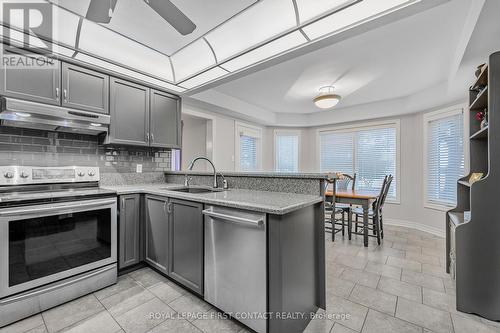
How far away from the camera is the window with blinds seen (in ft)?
16.1

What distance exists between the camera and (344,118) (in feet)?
17.3

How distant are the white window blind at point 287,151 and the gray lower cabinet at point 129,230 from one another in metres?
4.33

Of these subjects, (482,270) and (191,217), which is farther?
(191,217)

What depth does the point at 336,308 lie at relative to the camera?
1817 mm

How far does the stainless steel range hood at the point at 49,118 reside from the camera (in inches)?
74.5

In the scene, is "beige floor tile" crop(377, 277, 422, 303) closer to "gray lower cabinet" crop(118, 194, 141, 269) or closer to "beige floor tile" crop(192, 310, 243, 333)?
"beige floor tile" crop(192, 310, 243, 333)

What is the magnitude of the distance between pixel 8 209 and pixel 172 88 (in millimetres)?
2305

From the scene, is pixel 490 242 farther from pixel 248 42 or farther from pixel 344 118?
pixel 344 118

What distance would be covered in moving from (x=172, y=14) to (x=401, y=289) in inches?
119

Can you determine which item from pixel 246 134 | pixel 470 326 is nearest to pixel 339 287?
pixel 470 326

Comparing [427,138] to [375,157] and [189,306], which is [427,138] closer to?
[375,157]

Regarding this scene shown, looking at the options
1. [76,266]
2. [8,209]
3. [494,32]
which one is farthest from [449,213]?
[8,209]

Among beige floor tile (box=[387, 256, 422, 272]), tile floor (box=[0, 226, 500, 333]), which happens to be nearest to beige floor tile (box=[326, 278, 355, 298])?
tile floor (box=[0, 226, 500, 333])

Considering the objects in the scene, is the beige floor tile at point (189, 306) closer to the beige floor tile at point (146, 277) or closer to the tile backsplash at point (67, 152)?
the beige floor tile at point (146, 277)
